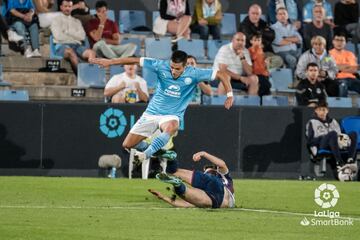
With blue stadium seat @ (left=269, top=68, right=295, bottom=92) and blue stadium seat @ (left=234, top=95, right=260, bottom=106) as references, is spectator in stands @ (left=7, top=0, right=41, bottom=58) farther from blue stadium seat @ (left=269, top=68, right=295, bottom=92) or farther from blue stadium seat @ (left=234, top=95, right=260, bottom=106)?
blue stadium seat @ (left=269, top=68, right=295, bottom=92)

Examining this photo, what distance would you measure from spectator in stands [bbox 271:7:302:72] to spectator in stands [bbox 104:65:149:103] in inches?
181

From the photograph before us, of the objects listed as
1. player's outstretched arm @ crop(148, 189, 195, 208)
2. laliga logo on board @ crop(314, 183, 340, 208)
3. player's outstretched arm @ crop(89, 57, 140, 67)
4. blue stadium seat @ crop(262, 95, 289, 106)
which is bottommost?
laliga logo on board @ crop(314, 183, 340, 208)

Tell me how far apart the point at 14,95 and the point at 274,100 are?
5596 mm

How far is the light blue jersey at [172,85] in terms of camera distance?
669 inches

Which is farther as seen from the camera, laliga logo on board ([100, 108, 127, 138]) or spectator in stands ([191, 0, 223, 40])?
spectator in stands ([191, 0, 223, 40])

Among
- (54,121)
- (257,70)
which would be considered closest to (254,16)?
(257,70)

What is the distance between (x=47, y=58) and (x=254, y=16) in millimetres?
4811

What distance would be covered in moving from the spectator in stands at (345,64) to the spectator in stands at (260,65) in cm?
188

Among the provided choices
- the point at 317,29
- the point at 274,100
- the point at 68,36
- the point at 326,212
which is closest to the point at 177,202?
the point at 326,212

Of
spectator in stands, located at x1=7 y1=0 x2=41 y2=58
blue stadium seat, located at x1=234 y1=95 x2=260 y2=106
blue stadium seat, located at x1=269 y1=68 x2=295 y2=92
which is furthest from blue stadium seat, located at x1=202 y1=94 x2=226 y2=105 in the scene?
spectator in stands, located at x1=7 y1=0 x2=41 y2=58

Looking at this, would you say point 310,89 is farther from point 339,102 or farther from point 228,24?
point 228,24

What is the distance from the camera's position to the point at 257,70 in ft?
79.3

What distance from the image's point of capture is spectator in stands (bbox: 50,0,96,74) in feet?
77.9

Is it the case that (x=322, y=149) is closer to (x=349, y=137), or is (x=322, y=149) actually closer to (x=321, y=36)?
(x=349, y=137)
